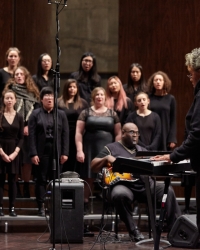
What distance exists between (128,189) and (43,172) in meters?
1.17

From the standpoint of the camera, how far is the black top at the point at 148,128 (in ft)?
25.2

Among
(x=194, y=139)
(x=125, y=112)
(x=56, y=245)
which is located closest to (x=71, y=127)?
(x=125, y=112)

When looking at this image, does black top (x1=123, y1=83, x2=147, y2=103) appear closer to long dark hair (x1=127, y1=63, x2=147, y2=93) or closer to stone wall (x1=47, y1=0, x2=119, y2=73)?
long dark hair (x1=127, y1=63, x2=147, y2=93)

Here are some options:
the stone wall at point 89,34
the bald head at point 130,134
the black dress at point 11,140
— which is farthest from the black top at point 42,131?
the stone wall at point 89,34

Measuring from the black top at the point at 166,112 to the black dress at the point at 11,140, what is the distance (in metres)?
1.65

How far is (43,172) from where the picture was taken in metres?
7.47

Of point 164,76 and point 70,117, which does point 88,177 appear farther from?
point 164,76

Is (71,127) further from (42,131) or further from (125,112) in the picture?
(125,112)

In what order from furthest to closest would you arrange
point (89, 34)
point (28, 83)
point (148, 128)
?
point (89, 34) < point (28, 83) < point (148, 128)

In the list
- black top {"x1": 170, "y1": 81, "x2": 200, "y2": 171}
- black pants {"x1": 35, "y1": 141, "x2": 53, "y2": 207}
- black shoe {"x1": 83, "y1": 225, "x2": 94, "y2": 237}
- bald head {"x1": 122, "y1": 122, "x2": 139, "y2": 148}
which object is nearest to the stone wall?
black pants {"x1": 35, "y1": 141, "x2": 53, "y2": 207}

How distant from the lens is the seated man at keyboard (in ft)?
21.9

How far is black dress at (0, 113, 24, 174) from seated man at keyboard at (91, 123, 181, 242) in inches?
43.3

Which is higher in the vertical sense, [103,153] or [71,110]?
[71,110]

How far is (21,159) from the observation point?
773 centimetres
